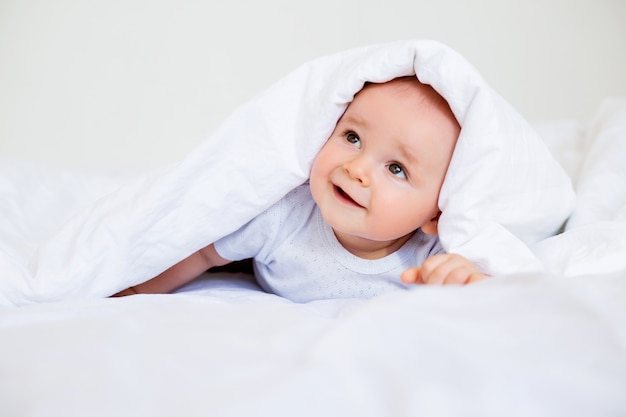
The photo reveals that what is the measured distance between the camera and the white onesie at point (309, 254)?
111 centimetres

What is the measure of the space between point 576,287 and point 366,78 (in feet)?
1.70

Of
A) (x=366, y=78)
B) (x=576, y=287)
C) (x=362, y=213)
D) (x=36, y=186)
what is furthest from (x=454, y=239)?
(x=36, y=186)

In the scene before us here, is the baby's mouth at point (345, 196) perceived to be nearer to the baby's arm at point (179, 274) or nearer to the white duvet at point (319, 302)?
the white duvet at point (319, 302)

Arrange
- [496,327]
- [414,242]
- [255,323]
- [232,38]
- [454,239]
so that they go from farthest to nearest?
[232,38] → [414,242] → [454,239] → [255,323] → [496,327]

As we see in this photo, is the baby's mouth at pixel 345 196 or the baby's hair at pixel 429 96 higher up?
the baby's hair at pixel 429 96

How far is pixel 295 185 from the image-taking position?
106 cm

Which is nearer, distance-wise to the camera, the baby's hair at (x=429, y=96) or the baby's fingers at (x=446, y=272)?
the baby's fingers at (x=446, y=272)

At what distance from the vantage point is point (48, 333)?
686 millimetres

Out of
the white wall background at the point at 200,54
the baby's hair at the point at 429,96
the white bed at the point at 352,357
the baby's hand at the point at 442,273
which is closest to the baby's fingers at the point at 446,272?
the baby's hand at the point at 442,273

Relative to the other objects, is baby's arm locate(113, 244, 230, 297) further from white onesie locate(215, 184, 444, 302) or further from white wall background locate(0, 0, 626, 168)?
white wall background locate(0, 0, 626, 168)

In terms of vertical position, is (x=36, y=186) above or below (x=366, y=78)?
below

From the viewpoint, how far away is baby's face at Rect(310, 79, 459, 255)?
0.97m

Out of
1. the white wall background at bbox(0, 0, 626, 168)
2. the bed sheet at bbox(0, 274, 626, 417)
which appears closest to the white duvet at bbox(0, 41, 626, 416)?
the bed sheet at bbox(0, 274, 626, 417)

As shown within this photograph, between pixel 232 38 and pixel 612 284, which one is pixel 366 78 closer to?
pixel 612 284
